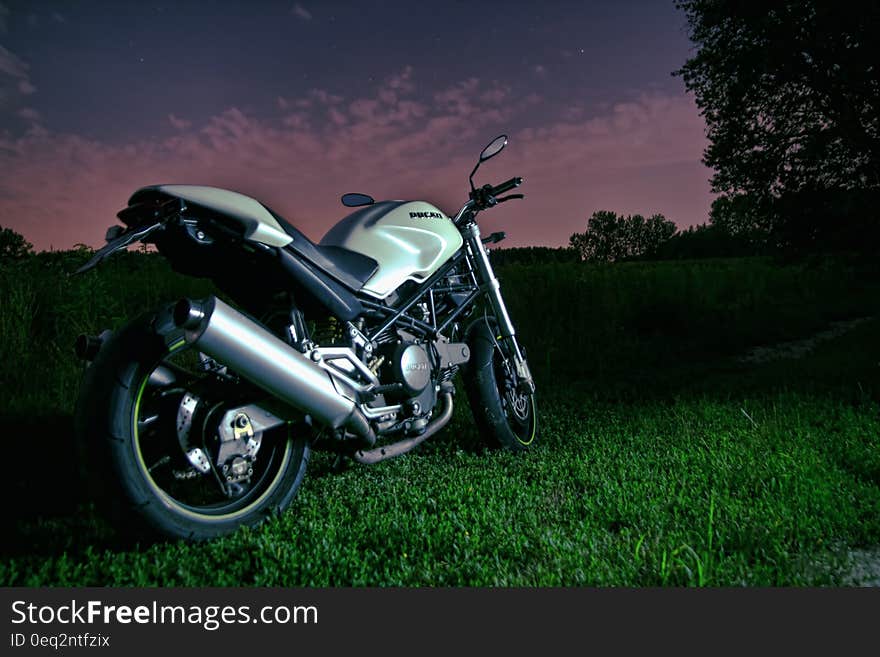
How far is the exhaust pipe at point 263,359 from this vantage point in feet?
6.64

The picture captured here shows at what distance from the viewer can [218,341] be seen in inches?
80.6

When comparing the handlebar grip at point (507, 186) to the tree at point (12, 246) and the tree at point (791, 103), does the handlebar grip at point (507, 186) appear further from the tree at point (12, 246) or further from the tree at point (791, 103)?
the tree at point (791, 103)

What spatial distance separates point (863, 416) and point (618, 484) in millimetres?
2312

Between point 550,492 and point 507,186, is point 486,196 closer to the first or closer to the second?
point 507,186

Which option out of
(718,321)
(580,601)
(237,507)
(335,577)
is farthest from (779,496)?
(718,321)

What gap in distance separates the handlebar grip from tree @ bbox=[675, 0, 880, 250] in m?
7.97

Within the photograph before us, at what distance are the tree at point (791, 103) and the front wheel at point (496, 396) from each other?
8.09m

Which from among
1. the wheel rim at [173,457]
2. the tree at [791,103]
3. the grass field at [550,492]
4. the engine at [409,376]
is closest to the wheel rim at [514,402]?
the grass field at [550,492]

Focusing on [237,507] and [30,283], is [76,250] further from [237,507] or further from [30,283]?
[237,507]

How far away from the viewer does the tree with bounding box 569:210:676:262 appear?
1285 centimetres

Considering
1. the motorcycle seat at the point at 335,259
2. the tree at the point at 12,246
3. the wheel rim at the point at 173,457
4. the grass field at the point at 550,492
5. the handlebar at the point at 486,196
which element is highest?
the tree at the point at 12,246

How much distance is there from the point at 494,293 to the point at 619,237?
1136cm

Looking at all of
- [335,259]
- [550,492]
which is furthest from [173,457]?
[550,492]

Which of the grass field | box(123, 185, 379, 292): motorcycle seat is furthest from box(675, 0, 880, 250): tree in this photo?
box(123, 185, 379, 292): motorcycle seat
